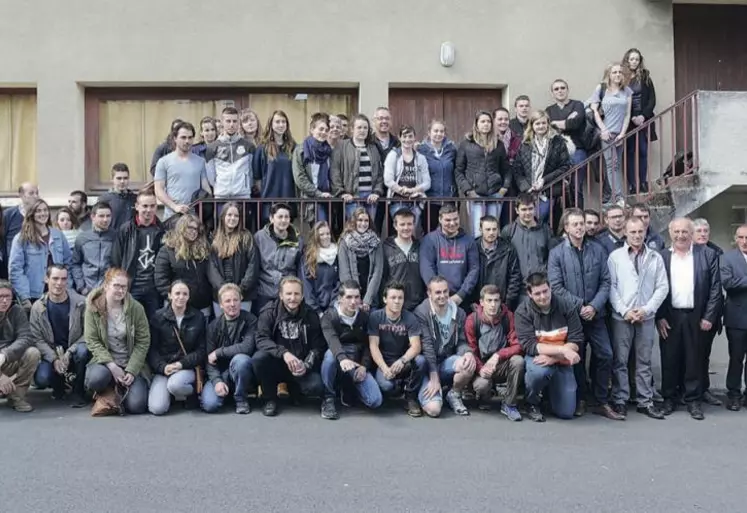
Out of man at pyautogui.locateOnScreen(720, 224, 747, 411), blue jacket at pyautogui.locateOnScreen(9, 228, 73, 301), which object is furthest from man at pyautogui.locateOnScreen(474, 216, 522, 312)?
blue jacket at pyautogui.locateOnScreen(9, 228, 73, 301)

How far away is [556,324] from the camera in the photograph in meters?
7.05

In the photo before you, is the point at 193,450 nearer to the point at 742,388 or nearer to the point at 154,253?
the point at 154,253

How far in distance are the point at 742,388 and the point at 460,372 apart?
10.9 ft

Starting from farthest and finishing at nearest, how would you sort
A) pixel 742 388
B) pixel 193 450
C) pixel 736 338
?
1. pixel 742 388
2. pixel 736 338
3. pixel 193 450

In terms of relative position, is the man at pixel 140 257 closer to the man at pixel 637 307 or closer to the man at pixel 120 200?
the man at pixel 120 200

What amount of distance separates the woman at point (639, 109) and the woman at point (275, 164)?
4.12m

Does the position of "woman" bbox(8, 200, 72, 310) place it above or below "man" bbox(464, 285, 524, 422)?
above

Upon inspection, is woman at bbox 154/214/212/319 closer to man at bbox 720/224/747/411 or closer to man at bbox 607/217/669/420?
man at bbox 607/217/669/420

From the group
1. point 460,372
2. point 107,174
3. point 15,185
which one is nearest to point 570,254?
point 460,372

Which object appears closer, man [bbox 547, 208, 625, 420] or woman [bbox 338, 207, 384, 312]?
man [bbox 547, 208, 625, 420]

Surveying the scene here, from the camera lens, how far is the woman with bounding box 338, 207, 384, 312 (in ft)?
25.2

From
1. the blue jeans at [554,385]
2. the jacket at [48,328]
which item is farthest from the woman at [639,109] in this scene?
the jacket at [48,328]

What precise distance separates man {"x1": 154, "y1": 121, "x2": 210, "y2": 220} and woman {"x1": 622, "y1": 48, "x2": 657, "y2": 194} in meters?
5.15

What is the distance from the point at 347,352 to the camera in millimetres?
7215
